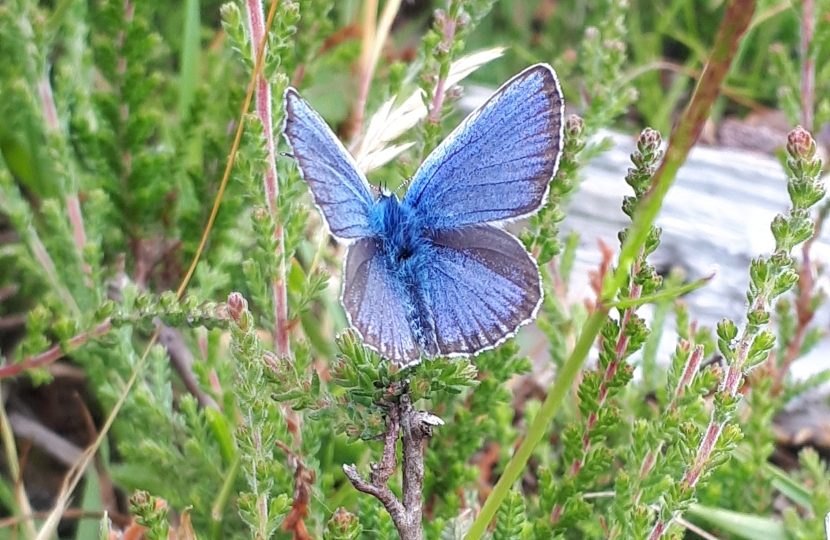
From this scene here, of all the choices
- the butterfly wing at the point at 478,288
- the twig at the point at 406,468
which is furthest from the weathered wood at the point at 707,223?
the twig at the point at 406,468

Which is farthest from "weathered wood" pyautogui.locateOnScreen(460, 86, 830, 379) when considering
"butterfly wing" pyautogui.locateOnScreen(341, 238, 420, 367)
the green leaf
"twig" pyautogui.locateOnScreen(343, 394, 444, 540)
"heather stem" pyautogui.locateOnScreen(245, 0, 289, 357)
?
"twig" pyautogui.locateOnScreen(343, 394, 444, 540)

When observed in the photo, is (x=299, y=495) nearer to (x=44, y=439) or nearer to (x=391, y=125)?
(x=391, y=125)

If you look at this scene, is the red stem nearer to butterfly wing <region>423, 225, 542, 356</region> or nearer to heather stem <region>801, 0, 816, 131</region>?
butterfly wing <region>423, 225, 542, 356</region>

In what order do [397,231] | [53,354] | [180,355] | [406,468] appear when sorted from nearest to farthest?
1. [406,468]
2. [397,231]
3. [53,354]
4. [180,355]

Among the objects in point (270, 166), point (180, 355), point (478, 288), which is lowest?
point (180, 355)

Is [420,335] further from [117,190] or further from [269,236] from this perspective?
[117,190]

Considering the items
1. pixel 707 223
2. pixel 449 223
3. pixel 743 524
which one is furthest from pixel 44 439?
pixel 707 223

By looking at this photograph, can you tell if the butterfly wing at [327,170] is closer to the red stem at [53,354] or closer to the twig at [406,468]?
the twig at [406,468]
